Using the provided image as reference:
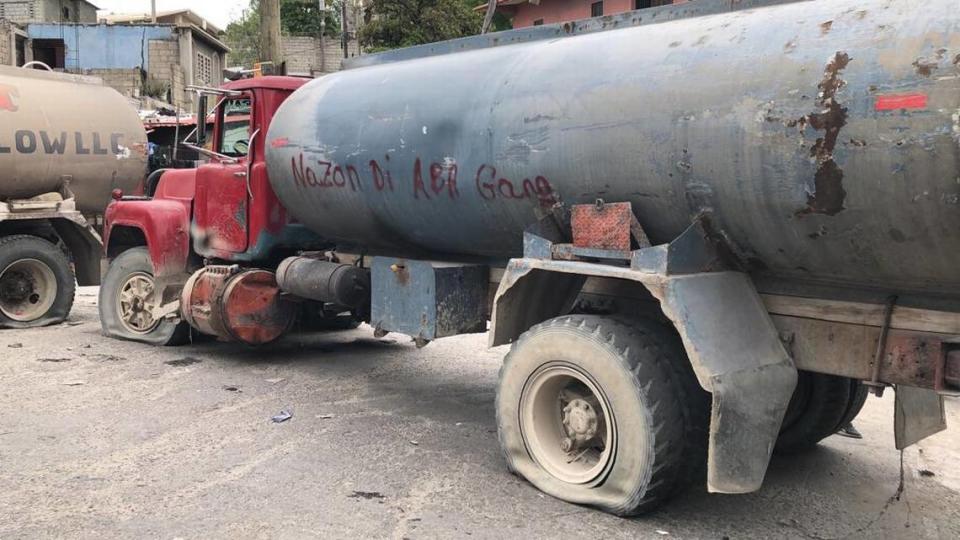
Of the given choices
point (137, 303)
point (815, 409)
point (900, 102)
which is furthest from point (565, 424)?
point (137, 303)

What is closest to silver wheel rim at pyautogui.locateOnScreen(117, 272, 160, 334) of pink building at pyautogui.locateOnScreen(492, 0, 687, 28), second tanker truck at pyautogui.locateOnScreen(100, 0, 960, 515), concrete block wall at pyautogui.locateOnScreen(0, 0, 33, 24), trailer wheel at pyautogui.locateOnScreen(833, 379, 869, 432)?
second tanker truck at pyautogui.locateOnScreen(100, 0, 960, 515)

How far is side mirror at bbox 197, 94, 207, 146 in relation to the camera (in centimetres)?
762

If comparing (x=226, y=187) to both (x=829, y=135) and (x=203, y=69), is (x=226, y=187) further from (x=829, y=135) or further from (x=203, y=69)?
(x=203, y=69)

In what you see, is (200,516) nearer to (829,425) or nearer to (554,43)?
(554,43)

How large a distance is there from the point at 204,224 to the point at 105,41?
1106 inches

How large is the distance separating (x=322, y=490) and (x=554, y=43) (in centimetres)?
280

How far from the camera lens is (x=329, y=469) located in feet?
15.6

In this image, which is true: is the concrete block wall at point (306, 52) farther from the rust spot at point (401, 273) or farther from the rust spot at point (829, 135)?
the rust spot at point (829, 135)

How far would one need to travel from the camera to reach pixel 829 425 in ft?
16.3

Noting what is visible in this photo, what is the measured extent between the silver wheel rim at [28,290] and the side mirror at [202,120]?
9.97 feet

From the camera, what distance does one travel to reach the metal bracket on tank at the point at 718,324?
11.9 feet

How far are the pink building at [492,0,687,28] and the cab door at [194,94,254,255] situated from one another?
19177 mm

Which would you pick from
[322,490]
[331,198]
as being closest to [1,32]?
[331,198]

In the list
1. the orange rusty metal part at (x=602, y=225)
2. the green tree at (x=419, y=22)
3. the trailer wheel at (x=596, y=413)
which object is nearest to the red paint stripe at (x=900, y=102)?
the orange rusty metal part at (x=602, y=225)
